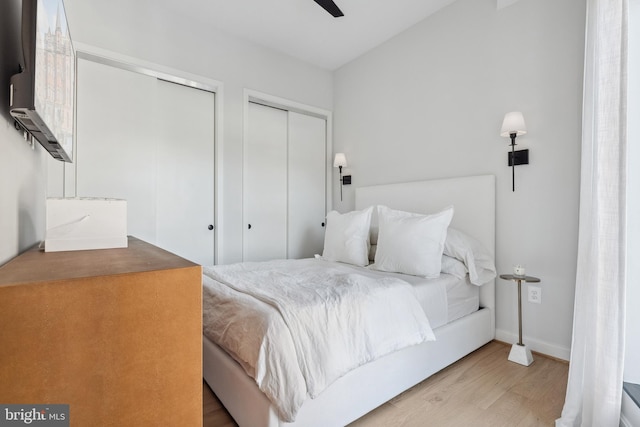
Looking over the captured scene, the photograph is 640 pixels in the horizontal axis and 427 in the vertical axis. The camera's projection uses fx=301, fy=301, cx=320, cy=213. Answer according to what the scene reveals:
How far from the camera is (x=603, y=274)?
1.25 m

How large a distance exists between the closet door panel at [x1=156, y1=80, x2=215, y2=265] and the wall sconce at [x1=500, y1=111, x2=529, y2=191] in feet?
8.41

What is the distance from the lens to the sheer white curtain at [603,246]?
1202 mm

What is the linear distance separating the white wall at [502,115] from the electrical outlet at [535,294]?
0.03m

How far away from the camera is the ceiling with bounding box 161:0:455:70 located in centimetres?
Result: 265

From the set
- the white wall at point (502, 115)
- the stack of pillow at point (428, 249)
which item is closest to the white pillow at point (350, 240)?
the stack of pillow at point (428, 249)

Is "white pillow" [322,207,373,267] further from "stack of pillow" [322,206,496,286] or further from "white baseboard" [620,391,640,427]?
"white baseboard" [620,391,640,427]

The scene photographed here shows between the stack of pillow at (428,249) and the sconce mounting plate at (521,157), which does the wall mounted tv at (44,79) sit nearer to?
the stack of pillow at (428,249)

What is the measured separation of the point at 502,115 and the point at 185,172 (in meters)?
2.78

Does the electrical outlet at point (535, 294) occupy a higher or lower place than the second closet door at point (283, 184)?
lower

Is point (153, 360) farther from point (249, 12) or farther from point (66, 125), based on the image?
point (249, 12)

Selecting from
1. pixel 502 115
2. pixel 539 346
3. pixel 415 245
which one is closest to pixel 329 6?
pixel 502 115

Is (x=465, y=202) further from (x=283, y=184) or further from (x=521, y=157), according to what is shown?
(x=283, y=184)

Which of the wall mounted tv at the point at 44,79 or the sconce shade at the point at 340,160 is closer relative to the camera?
the wall mounted tv at the point at 44,79

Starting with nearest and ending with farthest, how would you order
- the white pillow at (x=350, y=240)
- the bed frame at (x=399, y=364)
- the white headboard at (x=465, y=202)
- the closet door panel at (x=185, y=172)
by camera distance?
the bed frame at (x=399, y=364), the white headboard at (x=465, y=202), the white pillow at (x=350, y=240), the closet door panel at (x=185, y=172)
